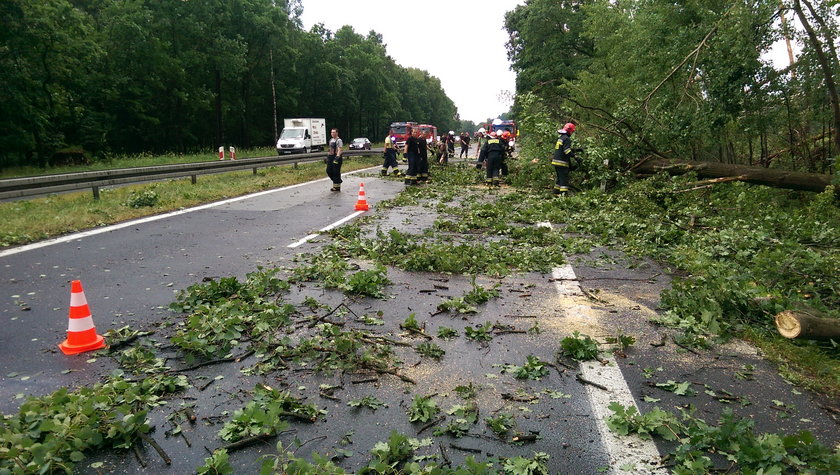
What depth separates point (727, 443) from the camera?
2736 millimetres

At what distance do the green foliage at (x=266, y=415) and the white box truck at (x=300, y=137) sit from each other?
34550mm

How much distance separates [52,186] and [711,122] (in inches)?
558

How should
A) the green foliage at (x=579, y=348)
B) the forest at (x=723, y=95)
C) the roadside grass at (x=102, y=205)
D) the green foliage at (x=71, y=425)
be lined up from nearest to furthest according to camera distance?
the green foliage at (x=71, y=425), the green foliage at (x=579, y=348), the roadside grass at (x=102, y=205), the forest at (x=723, y=95)

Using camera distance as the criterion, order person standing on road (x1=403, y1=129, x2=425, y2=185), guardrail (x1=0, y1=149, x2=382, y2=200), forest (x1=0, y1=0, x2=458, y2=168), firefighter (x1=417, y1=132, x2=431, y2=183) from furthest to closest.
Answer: forest (x1=0, y1=0, x2=458, y2=168) → firefighter (x1=417, y1=132, x2=431, y2=183) → person standing on road (x1=403, y1=129, x2=425, y2=185) → guardrail (x1=0, y1=149, x2=382, y2=200)

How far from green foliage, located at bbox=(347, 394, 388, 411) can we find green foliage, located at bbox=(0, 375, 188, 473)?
1193mm

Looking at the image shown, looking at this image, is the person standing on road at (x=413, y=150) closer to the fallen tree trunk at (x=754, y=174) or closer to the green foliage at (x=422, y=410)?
the fallen tree trunk at (x=754, y=174)

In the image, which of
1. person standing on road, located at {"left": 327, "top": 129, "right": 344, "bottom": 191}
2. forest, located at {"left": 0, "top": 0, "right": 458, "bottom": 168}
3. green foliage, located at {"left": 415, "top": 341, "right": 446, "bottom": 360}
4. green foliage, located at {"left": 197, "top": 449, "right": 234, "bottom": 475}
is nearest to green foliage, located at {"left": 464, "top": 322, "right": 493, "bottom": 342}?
green foliage, located at {"left": 415, "top": 341, "right": 446, "bottom": 360}

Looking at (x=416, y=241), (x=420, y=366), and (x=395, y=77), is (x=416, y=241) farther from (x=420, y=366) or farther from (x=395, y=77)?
(x=395, y=77)

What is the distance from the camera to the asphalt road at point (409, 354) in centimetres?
286

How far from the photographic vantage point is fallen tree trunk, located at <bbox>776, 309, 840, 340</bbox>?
396cm

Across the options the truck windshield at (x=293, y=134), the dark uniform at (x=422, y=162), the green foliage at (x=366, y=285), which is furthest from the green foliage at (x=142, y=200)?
the truck windshield at (x=293, y=134)

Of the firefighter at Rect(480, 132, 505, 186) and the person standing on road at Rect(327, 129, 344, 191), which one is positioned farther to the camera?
the firefighter at Rect(480, 132, 505, 186)

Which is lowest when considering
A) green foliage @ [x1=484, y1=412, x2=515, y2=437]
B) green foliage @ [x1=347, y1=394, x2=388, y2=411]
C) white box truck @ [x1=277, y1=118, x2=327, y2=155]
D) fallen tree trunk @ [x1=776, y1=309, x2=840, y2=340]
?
green foliage @ [x1=347, y1=394, x2=388, y2=411]

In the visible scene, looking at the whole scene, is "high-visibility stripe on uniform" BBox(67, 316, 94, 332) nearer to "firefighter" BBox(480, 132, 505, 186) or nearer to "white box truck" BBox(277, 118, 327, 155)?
"firefighter" BBox(480, 132, 505, 186)
